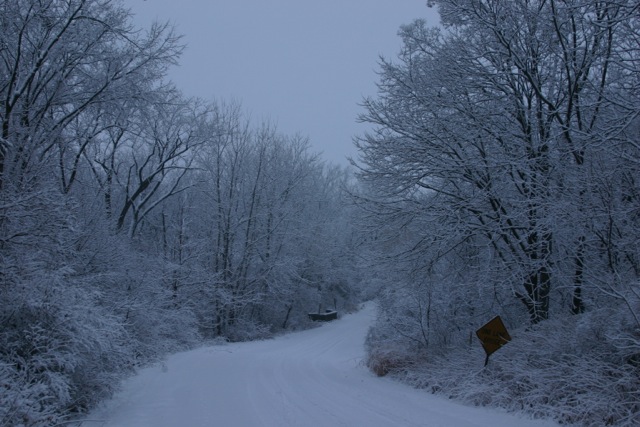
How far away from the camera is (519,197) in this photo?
32.4 ft

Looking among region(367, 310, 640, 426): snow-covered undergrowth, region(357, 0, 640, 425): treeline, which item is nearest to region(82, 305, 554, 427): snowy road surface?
region(367, 310, 640, 426): snow-covered undergrowth

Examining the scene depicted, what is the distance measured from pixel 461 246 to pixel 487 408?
515 cm

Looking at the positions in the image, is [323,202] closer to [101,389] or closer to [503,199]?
[503,199]

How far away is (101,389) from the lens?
6762 millimetres

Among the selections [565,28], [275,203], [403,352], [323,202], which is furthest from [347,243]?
[565,28]

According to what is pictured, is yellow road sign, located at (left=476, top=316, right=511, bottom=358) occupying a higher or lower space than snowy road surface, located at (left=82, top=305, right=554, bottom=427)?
higher

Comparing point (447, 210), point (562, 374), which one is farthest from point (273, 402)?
point (447, 210)

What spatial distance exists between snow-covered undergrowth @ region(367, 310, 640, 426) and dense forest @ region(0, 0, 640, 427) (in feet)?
0.10

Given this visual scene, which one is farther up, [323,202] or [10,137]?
[323,202]

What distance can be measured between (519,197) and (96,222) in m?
9.91

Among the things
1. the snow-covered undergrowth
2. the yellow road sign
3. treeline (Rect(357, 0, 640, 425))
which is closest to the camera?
the snow-covered undergrowth

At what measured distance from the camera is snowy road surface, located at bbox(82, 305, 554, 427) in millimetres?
6043

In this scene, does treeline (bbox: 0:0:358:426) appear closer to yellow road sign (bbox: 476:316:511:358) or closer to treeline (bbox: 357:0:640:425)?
treeline (bbox: 357:0:640:425)

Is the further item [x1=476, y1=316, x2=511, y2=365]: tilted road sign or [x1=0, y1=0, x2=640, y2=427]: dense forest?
[x1=476, y1=316, x2=511, y2=365]: tilted road sign
